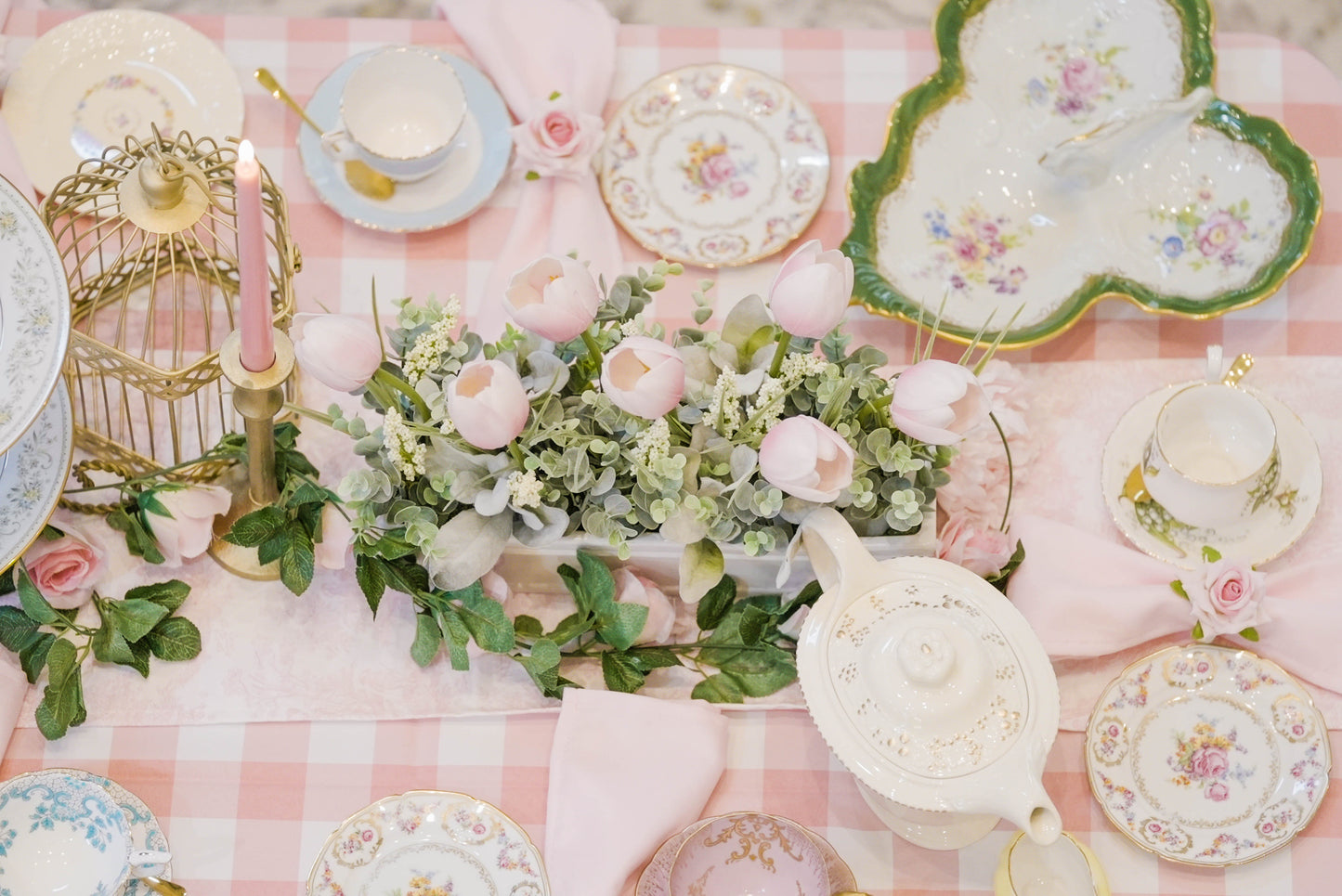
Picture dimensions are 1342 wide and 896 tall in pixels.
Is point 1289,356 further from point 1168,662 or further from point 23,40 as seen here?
point 23,40

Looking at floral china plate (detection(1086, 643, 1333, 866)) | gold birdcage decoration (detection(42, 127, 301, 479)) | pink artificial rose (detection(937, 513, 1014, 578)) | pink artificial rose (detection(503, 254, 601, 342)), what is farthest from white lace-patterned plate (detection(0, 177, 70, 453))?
floral china plate (detection(1086, 643, 1333, 866))

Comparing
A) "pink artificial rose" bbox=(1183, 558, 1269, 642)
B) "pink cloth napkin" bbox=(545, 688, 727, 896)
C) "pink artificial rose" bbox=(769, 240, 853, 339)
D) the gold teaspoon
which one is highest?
"pink artificial rose" bbox=(769, 240, 853, 339)

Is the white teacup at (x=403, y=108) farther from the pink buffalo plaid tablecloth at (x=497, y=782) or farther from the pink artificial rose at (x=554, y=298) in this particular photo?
the pink artificial rose at (x=554, y=298)

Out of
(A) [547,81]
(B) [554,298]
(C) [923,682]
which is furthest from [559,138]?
(C) [923,682]

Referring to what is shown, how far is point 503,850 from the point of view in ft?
3.16

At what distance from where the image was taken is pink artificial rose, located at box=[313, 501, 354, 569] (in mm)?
1009

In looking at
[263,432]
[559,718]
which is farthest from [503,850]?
[263,432]

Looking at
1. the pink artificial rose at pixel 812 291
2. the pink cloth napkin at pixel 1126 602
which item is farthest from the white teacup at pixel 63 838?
the pink cloth napkin at pixel 1126 602

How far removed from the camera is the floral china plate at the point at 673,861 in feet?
3.09

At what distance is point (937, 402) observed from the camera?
2.62 feet

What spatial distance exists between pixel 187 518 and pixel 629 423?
0.39 metres

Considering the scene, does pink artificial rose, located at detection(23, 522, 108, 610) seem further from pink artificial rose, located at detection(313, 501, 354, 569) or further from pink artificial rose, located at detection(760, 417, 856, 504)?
pink artificial rose, located at detection(760, 417, 856, 504)

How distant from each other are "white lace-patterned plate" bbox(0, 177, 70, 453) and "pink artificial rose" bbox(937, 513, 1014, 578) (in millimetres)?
655

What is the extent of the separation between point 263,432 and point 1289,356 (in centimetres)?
90
